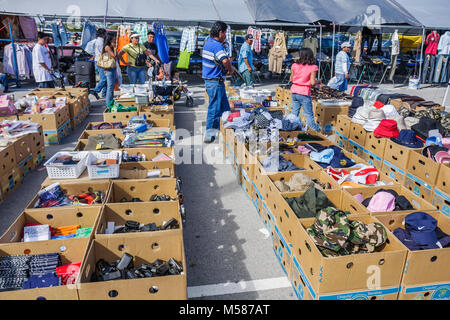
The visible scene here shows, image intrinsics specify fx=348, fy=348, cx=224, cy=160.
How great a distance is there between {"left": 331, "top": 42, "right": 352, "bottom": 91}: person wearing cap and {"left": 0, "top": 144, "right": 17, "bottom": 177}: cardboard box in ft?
24.2

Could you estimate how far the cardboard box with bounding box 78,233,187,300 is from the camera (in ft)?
7.09

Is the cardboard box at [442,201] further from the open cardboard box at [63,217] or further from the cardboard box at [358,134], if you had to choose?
the open cardboard box at [63,217]

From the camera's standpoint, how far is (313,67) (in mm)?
6047

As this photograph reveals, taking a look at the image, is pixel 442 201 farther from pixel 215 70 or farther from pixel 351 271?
pixel 215 70

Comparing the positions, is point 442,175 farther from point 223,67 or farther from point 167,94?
point 167,94

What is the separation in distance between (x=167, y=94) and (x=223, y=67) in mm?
2261

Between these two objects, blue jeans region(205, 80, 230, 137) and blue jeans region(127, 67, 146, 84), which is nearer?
blue jeans region(205, 80, 230, 137)

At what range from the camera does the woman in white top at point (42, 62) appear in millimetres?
8273

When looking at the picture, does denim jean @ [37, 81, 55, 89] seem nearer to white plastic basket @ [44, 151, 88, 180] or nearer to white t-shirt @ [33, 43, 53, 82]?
white t-shirt @ [33, 43, 53, 82]

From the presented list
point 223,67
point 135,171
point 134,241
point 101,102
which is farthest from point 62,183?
point 101,102

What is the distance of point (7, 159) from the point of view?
15.0 ft

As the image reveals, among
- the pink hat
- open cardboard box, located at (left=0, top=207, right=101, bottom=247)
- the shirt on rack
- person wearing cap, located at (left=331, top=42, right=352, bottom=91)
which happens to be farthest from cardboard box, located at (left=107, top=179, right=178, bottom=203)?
the shirt on rack

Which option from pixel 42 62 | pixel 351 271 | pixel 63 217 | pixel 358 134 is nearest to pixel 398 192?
pixel 351 271

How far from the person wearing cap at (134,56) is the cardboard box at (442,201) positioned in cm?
697
